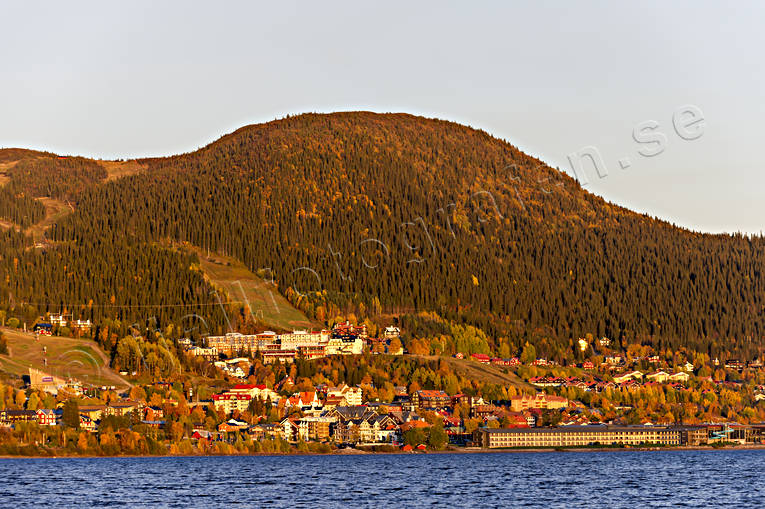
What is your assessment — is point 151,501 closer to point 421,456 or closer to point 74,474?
point 74,474

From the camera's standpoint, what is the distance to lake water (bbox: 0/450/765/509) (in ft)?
357

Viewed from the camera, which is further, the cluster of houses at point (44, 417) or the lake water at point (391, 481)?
the cluster of houses at point (44, 417)

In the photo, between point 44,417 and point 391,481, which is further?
point 44,417

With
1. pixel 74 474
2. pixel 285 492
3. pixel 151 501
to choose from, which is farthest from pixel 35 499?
pixel 74 474

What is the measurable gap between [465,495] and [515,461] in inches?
2374

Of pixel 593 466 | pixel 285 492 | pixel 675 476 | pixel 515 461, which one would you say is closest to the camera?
pixel 285 492

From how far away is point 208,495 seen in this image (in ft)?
377

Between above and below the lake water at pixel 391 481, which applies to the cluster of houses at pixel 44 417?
above

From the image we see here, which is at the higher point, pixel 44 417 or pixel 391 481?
pixel 44 417

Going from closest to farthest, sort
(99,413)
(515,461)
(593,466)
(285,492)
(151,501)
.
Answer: (151,501), (285,492), (593,466), (515,461), (99,413)

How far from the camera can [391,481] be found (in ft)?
435

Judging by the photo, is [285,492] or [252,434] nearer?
[285,492]

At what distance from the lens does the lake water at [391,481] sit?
357ft

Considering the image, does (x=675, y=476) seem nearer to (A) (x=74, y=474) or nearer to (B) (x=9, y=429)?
(A) (x=74, y=474)
